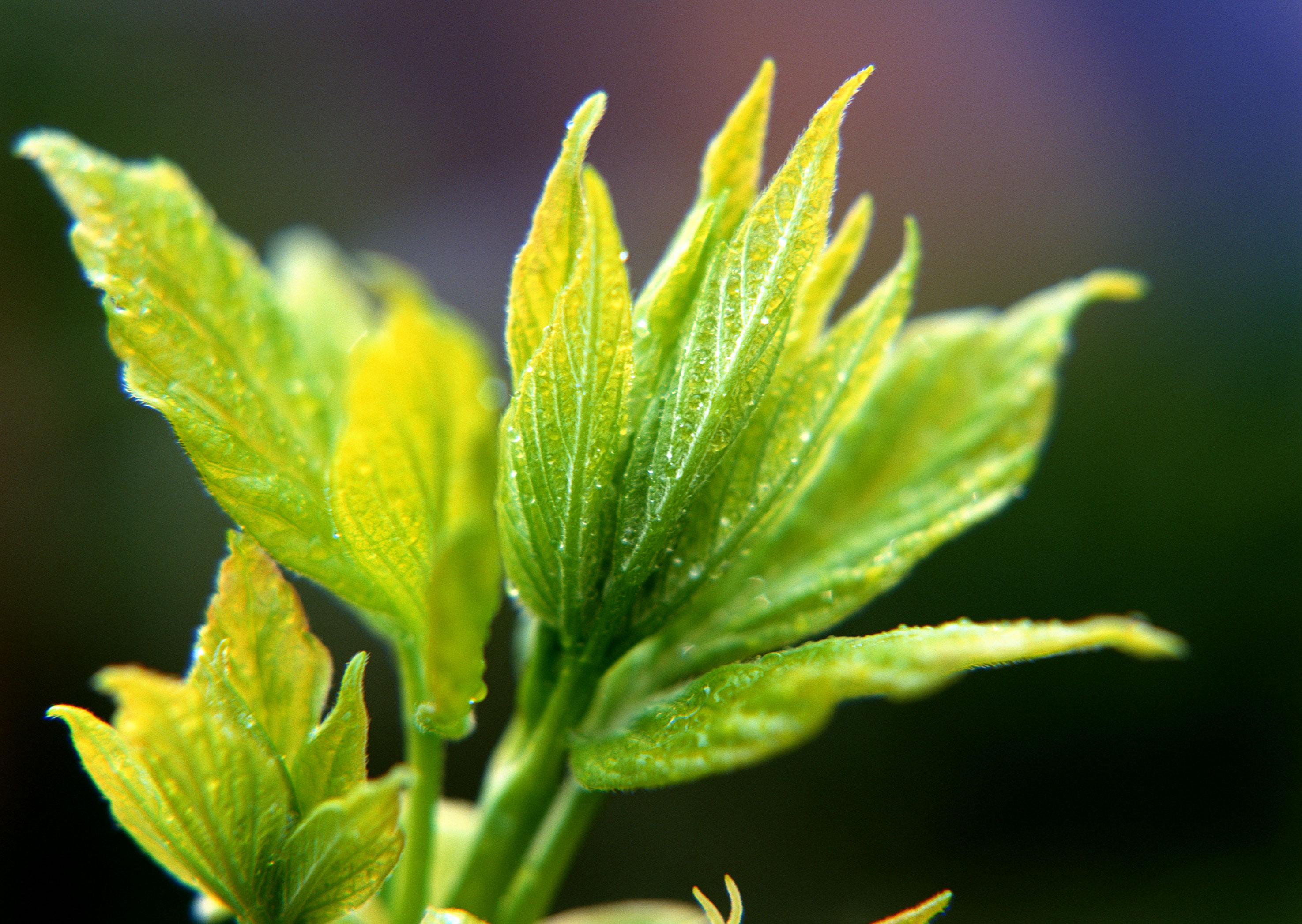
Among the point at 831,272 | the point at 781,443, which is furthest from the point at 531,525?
the point at 831,272

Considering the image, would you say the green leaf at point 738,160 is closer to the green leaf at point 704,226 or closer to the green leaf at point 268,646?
the green leaf at point 704,226

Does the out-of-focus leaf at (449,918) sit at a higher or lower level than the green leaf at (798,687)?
lower

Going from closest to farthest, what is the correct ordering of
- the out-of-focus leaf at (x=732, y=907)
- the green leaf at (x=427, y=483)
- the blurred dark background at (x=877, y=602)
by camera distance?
the green leaf at (x=427, y=483) < the out-of-focus leaf at (x=732, y=907) < the blurred dark background at (x=877, y=602)

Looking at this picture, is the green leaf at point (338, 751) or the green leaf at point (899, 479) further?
the green leaf at point (899, 479)

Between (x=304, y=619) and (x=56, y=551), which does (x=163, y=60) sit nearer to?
(x=56, y=551)

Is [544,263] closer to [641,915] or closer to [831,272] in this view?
[831,272]

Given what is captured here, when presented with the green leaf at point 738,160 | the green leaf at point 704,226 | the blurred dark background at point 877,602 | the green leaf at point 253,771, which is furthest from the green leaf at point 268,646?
the blurred dark background at point 877,602

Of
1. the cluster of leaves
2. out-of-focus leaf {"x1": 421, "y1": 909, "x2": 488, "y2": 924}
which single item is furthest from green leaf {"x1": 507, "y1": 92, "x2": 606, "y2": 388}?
out-of-focus leaf {"x1": 421, "y1": 909, "x2": 488, "y2": 924}
